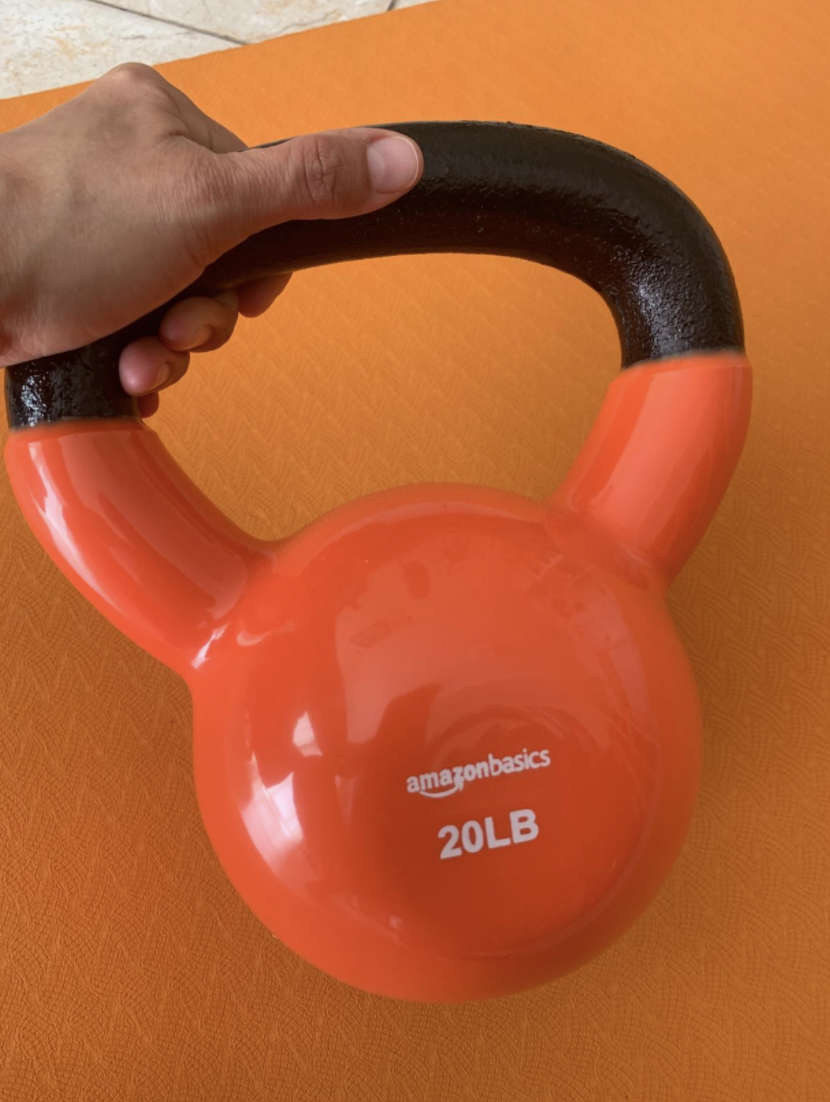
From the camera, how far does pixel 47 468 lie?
0.52 metres

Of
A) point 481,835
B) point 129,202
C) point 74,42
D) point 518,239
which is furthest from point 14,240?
point 74,42

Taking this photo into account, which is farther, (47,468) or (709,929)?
(709,929)

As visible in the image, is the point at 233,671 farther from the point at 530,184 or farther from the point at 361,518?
the point at 530,184

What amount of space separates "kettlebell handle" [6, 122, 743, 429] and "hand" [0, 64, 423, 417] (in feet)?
0.06

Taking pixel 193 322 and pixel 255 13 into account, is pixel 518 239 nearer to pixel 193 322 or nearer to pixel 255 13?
pixel 193 322

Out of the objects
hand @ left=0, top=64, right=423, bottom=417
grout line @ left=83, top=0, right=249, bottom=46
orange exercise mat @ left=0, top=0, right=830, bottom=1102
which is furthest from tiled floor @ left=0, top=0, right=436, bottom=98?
hand @ left=0, top=64, right=423, bottom=417

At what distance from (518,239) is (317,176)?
0.14 m

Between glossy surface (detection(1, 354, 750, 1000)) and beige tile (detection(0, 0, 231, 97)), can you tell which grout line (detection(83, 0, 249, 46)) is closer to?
beige tile (detection(0, 0, 231, 97))

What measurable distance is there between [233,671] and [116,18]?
1.09 meters

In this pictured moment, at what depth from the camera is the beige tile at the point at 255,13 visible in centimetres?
122

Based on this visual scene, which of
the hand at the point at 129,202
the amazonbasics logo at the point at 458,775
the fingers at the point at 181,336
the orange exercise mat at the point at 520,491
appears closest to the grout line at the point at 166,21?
the orange exercise mat at the point at 520,491

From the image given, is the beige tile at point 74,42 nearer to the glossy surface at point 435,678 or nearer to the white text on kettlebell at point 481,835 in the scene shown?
the glossy surface at point 435,678

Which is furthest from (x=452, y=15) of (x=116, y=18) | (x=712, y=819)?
(x=712, y=819)

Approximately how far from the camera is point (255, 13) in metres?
1.23
